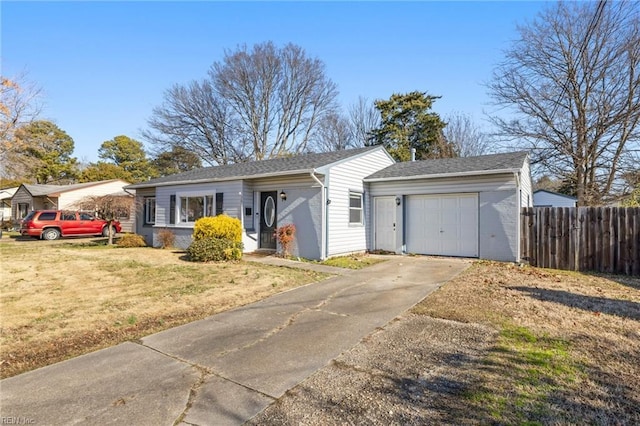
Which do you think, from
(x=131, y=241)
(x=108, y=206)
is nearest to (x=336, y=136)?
(x=108, y=206)

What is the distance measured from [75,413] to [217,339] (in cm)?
170

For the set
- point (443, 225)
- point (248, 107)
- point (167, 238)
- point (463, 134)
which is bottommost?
point (167, 238)

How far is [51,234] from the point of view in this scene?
18.8 metres

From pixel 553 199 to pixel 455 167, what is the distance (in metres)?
18.1

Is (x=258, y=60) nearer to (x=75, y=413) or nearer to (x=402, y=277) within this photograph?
(x=402, y=277)

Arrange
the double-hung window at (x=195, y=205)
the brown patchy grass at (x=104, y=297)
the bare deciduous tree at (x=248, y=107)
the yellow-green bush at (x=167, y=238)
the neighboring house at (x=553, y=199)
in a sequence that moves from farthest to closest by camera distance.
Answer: the bare deciduous tree at (x=248, y=107), the neighboring house at (x=553, y=199), the yellow-green bush at (x=167, y=238), the double-hung window at (x=195, y=205), the brown patchy grass at (x=104, y=297)

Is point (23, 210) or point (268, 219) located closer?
point (268, 219)

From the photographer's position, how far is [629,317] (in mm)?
4797

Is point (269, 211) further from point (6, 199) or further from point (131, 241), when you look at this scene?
point (6, 199)

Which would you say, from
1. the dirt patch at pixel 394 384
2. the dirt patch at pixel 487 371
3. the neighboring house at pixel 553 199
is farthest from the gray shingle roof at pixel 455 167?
the neighboring house at pixel 553 199

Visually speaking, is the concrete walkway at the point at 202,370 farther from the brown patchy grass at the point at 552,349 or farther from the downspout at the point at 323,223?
the downspout at the point at 323,223

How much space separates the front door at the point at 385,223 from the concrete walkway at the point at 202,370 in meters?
6.51

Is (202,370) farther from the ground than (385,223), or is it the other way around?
(385,223)

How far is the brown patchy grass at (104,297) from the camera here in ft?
13.3
